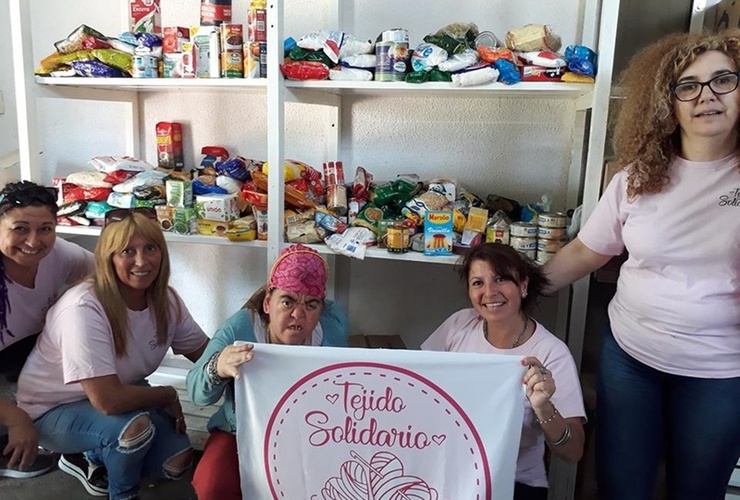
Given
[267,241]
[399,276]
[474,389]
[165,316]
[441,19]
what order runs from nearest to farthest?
[474,389] → [165,316] → [267,241] → [441,19] → [399,276]

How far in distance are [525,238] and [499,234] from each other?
8cm

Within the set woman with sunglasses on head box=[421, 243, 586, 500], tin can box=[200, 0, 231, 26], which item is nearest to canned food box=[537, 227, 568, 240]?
woman with sunglasses on head box=[421, 243, 586, 500]

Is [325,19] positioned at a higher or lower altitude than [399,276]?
higher

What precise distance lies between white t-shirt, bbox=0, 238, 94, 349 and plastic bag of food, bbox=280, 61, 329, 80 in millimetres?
876

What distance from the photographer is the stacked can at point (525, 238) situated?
5.75ft

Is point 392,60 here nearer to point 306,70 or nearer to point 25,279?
point 306,70

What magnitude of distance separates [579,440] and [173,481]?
1.32m

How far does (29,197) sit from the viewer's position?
5.52 feet

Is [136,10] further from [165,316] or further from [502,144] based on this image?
[502,144]

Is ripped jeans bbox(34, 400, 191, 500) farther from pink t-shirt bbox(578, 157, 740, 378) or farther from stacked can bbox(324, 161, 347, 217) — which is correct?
pink t-shirt bbox(578, 157, 740, 378)

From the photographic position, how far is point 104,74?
1.98 meters

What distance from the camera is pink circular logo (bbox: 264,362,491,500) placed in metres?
1.32

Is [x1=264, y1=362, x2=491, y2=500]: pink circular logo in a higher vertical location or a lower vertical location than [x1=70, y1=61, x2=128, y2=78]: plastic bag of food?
lower

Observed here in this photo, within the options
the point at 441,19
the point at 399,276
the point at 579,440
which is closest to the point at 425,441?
the point at 579,440
